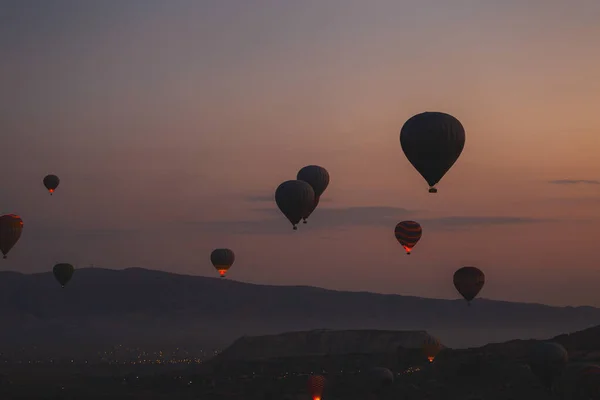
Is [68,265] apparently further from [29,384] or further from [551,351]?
[551,351]

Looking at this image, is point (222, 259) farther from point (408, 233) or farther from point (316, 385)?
point (408, 233)

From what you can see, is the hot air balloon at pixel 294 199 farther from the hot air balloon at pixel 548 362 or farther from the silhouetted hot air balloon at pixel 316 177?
the hot air balloon at pixel 548 362

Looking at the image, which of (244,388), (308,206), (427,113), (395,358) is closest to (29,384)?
(244,388)

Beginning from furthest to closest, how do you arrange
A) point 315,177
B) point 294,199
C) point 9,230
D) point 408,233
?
point 9,230 → point 408,233 → point 315,177 → point 294,199

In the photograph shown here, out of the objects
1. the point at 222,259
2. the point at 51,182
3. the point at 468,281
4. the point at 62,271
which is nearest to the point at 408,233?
the point at 468,281

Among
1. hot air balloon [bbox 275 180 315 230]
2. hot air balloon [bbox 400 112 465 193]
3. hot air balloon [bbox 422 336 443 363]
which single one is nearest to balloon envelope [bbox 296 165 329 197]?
hot air balloon [bbox 275 180 315 230]

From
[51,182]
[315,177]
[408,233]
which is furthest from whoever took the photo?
[51,182]
